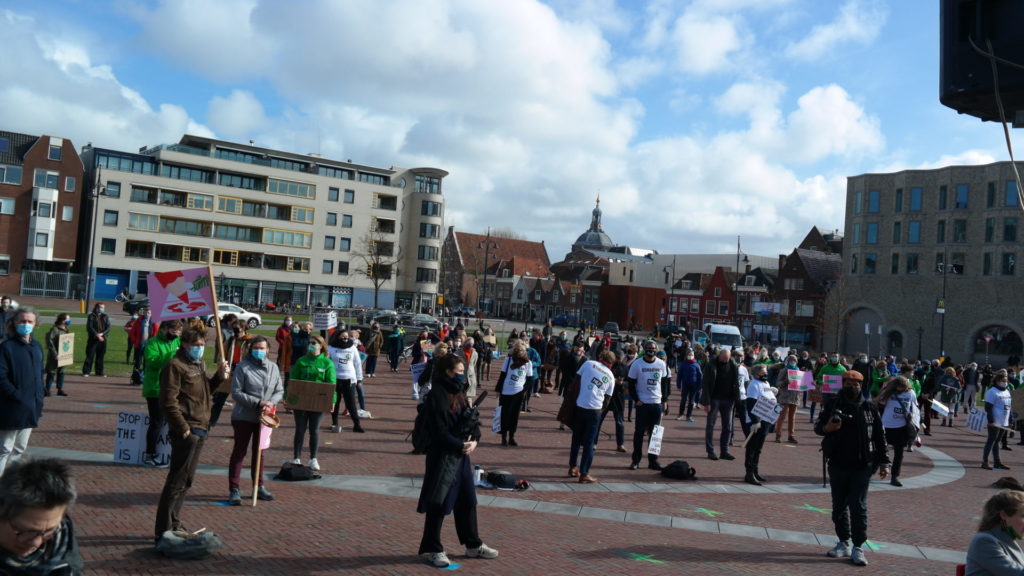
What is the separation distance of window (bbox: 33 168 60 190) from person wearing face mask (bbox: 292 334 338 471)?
62807 mm

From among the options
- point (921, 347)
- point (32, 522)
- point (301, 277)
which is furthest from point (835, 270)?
point (32, 522)

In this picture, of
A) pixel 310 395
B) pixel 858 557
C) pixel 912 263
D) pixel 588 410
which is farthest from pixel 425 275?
pixel 858 557

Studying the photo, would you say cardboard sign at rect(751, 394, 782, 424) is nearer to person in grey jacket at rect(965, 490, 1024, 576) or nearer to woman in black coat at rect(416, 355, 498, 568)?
woman in black coat at rect(416, 355, 498, 568)

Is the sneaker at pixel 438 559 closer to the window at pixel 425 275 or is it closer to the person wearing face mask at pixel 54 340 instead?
the person wearing face mask at pixel 54 340

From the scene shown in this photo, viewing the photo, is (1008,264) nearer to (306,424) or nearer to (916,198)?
(916,198)

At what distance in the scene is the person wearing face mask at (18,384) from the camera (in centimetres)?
690

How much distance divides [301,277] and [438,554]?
69960mm

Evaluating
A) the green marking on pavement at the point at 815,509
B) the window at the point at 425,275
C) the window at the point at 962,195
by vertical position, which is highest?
the window at the point at 962,195

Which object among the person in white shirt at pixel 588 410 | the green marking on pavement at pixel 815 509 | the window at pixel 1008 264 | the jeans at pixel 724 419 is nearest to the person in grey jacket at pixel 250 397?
the person in white shirt at pixel 588 410

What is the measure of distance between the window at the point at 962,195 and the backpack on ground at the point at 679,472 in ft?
199

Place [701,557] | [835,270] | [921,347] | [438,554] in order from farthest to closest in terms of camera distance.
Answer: [835,270] < [921,347] < [701,557] < [438,554]

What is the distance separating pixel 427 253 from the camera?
8225 centimetres

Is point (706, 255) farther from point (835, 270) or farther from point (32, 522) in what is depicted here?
point (32, 522)

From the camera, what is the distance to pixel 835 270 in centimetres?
7925
